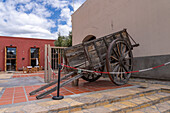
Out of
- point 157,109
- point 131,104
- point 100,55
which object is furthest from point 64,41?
point 157,109

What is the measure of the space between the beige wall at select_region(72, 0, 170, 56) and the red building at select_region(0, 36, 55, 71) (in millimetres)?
13332

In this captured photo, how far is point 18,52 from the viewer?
19.7 meters

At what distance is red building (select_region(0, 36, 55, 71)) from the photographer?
18.9 m

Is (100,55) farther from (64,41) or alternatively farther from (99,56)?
(64,41)

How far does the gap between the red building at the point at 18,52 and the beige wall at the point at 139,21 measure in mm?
13332

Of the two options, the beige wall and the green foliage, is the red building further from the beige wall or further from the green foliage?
the beige wall

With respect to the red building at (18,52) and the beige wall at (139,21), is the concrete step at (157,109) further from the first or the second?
the red building at (18,52)

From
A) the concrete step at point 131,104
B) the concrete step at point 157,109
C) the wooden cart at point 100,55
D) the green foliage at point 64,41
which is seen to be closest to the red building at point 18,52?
the green foliage at point 64,41

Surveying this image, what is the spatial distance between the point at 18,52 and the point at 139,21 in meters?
18.9

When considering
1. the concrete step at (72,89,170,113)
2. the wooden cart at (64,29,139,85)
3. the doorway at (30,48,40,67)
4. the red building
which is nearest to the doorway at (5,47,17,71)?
the red building

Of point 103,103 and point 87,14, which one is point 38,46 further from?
point 103,103

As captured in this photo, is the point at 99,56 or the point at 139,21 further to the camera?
the point at 139,21

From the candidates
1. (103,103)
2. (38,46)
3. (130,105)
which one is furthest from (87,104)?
(38,46)

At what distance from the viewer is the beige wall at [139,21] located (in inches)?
192
